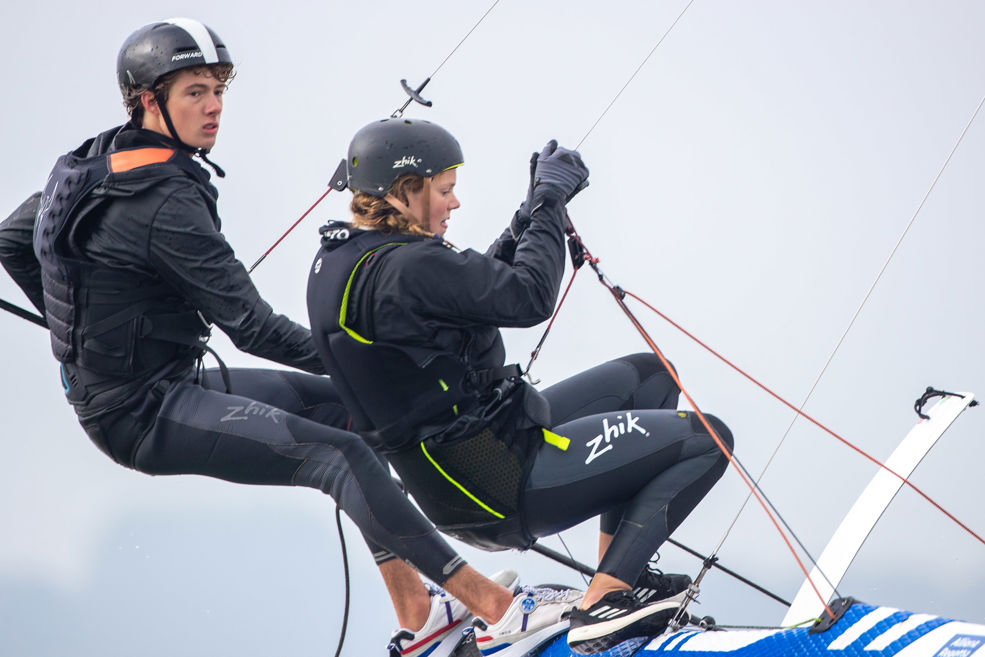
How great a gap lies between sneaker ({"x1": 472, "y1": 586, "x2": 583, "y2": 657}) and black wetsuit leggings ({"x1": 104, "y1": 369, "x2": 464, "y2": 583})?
16 centimetres

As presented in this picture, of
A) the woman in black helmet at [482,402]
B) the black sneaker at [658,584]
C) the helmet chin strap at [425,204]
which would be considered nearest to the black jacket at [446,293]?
the woman in black helmet at [482,402]

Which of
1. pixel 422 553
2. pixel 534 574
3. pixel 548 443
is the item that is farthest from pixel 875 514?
pixel 534 574

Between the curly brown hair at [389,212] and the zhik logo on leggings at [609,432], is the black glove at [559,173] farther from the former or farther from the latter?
the zhik logo on leggings at [609,432]

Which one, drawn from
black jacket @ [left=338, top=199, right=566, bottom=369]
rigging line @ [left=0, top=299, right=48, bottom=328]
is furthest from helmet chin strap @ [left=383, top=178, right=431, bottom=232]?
rigging line @ [left=0, top=299, right=48, bottom=328]

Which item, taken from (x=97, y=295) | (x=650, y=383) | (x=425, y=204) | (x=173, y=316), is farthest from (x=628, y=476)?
(x=97, y=295)

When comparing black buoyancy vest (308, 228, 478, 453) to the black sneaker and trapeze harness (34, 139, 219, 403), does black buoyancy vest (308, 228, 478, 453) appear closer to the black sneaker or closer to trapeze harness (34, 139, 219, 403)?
trapeze harness (34, 139, 219, 403)

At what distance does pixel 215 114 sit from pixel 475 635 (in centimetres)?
118

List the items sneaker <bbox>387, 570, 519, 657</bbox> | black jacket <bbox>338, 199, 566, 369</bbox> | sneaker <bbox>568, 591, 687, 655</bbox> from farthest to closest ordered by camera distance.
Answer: sneaker <bbox>387, 570, 519, 657</bbox> → sneaker <bbox>568, 591, 687, 655</bbox> → black jacket <bbox>338, 199, 566, 369</bbox>

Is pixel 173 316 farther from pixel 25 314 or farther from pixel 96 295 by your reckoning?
pixel 25 314

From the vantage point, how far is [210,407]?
2.44m

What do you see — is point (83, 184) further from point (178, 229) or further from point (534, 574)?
point (534, 574)

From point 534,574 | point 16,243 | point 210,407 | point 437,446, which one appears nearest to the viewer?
point 437,446

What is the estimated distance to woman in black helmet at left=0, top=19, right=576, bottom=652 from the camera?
7.71 ft

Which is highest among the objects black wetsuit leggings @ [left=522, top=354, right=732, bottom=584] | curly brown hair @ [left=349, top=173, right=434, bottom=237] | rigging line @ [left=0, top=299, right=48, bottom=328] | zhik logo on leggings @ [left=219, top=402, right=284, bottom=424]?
curly brown hair @ [left=349, top=173, right=434, bottom=237]
